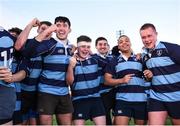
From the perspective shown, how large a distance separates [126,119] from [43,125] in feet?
5.24

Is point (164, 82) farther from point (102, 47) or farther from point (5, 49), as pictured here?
point (5, 49)

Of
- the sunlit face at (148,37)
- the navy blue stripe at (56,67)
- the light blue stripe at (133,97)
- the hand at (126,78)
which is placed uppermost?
the sunlit face at (148,37)

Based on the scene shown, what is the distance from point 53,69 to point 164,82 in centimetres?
191

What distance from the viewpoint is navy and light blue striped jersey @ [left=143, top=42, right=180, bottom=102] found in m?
6.22

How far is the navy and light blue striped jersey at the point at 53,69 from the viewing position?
6.37 m

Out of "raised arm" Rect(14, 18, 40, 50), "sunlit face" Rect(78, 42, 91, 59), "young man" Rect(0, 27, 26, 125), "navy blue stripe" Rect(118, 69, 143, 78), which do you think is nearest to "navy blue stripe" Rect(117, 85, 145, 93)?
"navy blue stripe" Rect(118, 69, 143, 78)

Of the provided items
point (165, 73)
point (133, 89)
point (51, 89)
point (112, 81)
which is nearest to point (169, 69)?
point (165, 73)

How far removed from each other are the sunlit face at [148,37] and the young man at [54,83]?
1.37m

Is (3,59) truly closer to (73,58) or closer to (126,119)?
(73,58)

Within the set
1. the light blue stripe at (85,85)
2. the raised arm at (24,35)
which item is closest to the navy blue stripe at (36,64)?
the light blue stripe at (85,85)

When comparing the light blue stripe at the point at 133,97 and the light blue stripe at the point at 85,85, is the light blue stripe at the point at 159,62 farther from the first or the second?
the light blue stripe at the point at 85,85

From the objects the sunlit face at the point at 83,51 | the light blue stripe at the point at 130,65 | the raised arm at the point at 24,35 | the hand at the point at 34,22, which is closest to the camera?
the raised arm at the point at 24,35

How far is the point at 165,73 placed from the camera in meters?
6.24

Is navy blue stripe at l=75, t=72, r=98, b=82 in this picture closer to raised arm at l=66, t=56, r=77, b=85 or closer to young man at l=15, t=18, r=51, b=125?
raised arm at l=66, t=56, r=77, b=85
